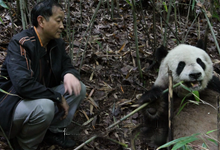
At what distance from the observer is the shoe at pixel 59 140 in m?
2.80

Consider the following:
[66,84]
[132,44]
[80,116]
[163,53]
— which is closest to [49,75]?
[66,84]

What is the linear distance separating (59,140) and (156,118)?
1180mm

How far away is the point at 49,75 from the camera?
2.81m

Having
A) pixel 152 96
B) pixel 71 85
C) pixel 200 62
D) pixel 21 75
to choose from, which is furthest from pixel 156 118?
pixel 21 75

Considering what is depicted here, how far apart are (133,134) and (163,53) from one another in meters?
1.08

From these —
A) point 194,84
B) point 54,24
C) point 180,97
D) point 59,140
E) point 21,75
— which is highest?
point 54,24

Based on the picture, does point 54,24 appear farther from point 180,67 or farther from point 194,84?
point 194,84

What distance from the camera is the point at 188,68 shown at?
2.46m

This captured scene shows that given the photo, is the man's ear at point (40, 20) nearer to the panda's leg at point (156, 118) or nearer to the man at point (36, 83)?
the man at point (36, 83)

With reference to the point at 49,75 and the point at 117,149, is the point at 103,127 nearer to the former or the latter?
the point at 117,149

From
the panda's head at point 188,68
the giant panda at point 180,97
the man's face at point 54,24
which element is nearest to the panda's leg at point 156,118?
the giant panda at point 180,97

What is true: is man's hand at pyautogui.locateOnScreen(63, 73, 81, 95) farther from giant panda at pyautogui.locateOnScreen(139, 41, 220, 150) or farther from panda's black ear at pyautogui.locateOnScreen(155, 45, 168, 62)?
panda's black ear at pyautogui.locateOnScreen(155, 45, 168, 62)

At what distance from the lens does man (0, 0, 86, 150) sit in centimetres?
234

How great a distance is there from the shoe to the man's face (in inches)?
47.1
